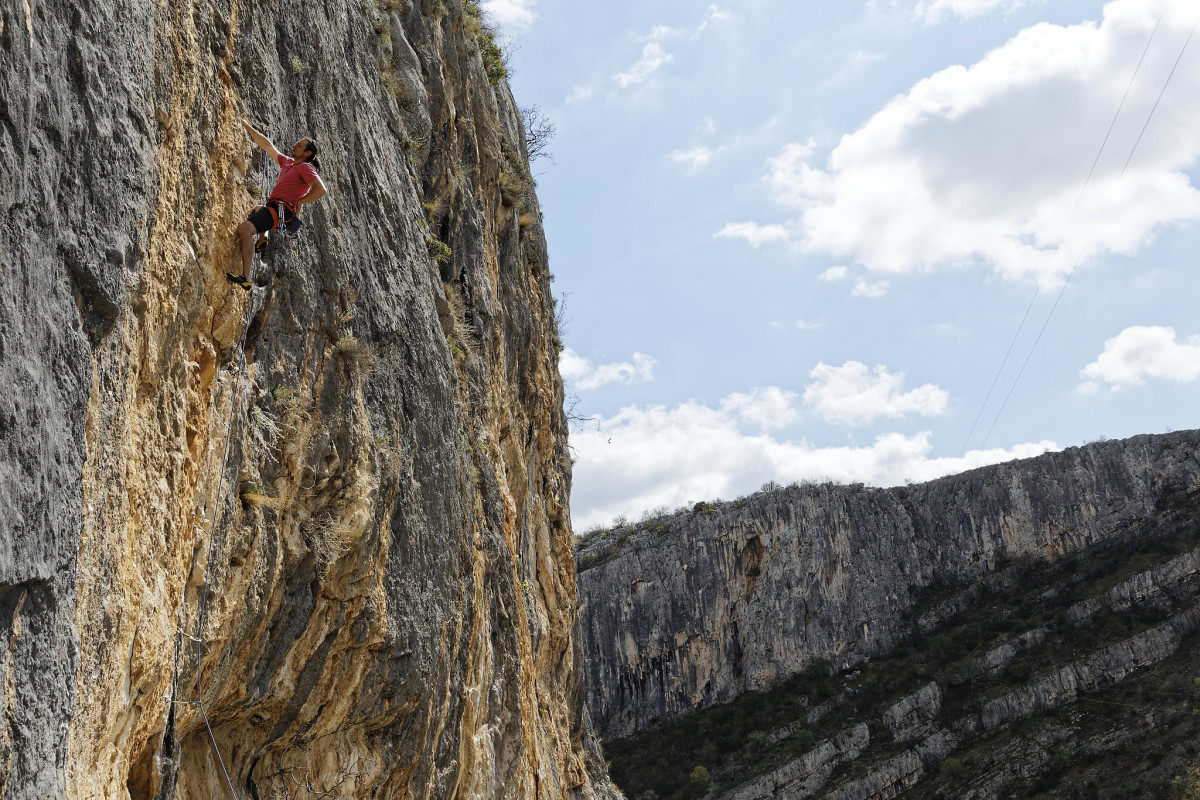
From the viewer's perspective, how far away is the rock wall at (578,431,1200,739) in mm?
63969

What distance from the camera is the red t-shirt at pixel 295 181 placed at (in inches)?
246

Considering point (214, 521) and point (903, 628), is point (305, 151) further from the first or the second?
point (903, 628)

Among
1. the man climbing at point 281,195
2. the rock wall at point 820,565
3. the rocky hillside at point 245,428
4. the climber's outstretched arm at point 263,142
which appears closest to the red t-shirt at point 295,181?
the man climbing at point 281,195

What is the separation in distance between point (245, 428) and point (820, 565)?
63.5 metres

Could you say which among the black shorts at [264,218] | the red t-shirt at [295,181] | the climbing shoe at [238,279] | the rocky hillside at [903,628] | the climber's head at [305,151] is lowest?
the rocky hillside at [903,628]

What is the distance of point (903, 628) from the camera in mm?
64000

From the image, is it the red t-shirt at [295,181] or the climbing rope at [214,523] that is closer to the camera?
the climbing rope at [214,523]

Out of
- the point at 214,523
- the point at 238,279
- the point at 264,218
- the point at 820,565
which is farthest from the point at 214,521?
the point at 820,565

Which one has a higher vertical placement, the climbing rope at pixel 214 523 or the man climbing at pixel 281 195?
the man climbing at pixel 281 195

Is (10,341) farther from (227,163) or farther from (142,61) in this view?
(227,163)

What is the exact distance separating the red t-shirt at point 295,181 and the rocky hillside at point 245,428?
31 cm

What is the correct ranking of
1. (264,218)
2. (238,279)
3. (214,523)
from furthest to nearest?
(264,218) → (238,279) → (214,523)

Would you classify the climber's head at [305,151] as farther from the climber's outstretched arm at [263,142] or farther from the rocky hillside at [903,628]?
the rocky hillside at [903,628]

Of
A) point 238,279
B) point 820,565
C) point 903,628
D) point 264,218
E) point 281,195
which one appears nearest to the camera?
point 238,279
